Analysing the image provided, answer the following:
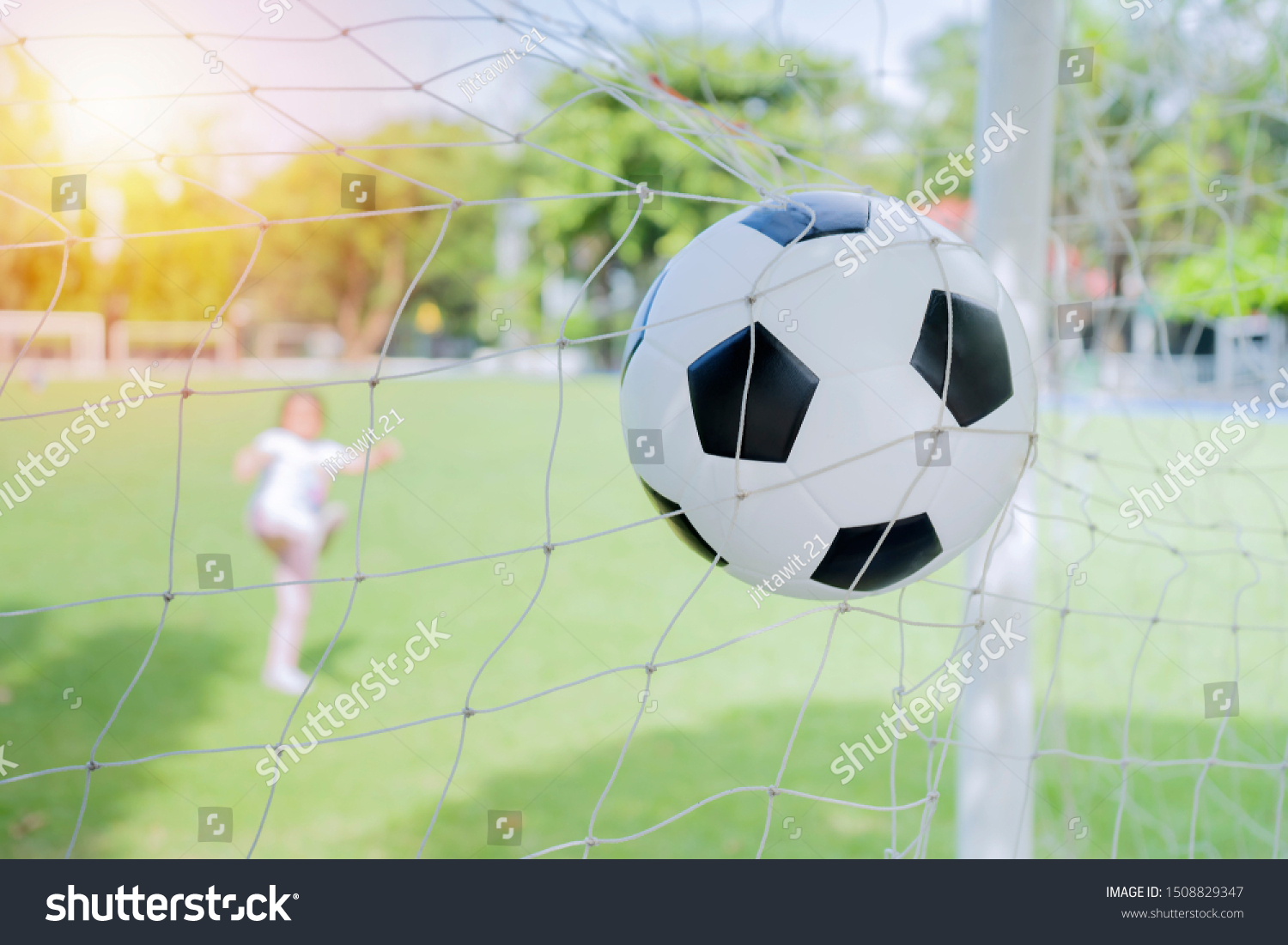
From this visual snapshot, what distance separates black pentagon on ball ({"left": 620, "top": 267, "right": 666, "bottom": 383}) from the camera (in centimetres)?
148

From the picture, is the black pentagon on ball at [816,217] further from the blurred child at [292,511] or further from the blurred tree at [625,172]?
the blurred tree at [625,172]

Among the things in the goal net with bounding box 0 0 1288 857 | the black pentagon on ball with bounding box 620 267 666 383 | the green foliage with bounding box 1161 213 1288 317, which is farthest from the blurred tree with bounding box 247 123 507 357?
the black pentagon on ball with bounding box 620 267 666 383

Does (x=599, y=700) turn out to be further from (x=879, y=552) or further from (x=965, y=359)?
(x=965, y=359)

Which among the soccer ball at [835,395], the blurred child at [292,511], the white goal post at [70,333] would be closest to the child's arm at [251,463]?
the blurred child at [292,511]

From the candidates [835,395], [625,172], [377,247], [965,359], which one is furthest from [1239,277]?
[377,247]

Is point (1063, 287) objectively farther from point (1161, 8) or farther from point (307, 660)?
point (307, 660)

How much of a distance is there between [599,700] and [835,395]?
3.06m

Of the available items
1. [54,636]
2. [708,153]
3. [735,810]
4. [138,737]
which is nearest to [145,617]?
[54,636]

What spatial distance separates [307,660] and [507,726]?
1.62 meters

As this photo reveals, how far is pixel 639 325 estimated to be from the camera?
4.85 feet

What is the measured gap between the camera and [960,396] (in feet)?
4.43

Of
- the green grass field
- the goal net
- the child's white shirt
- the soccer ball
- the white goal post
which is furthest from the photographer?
the white goal post

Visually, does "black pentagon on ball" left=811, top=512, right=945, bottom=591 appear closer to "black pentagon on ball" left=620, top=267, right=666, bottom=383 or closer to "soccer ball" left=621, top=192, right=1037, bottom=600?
"soccer ball" left=621, top=192, right=1037, bottom=600

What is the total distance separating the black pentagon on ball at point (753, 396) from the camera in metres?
1.33
